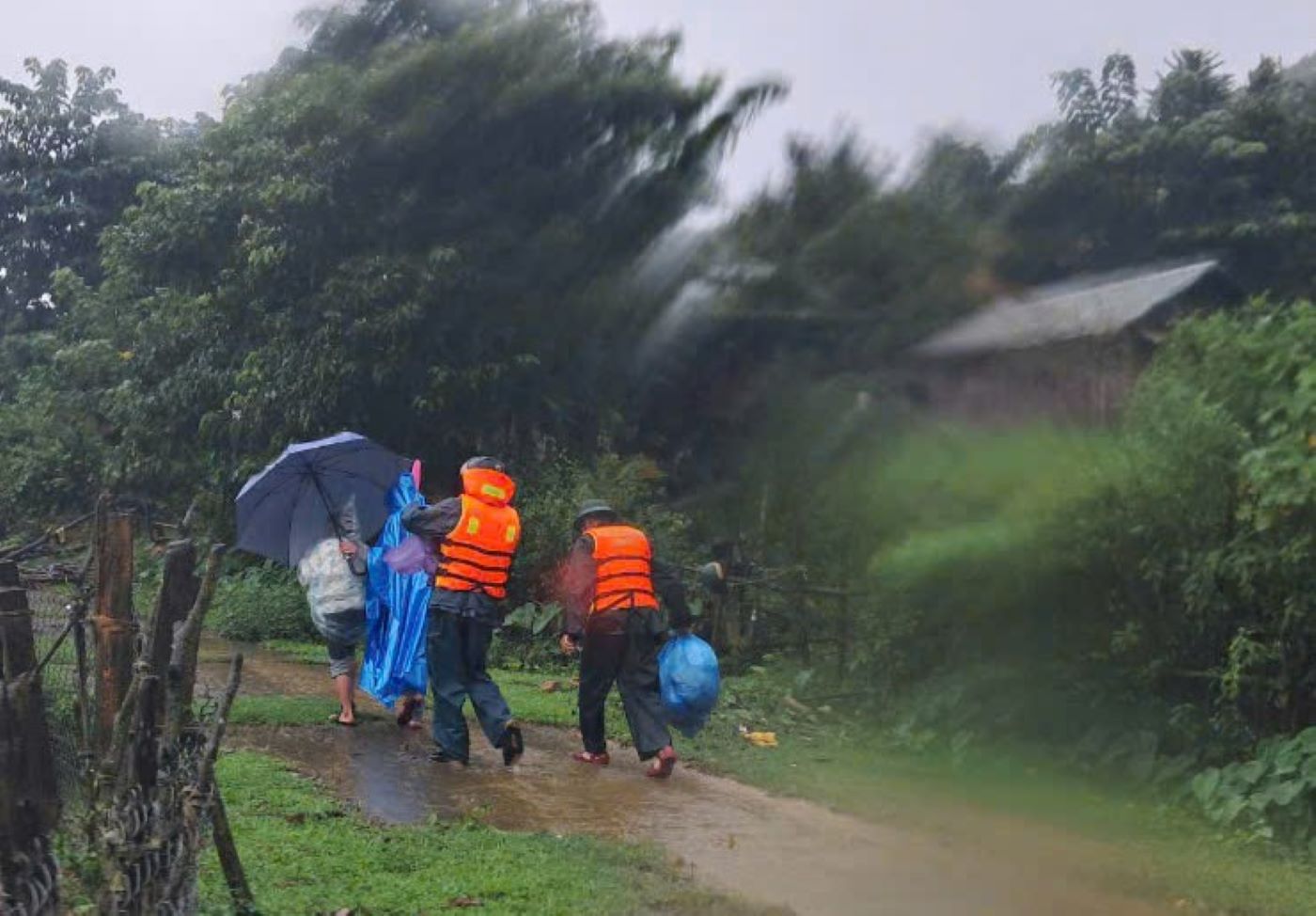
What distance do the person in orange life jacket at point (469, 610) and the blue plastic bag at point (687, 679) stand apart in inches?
33.6

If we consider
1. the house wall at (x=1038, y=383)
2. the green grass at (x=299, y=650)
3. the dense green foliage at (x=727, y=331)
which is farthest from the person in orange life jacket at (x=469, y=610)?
the green grass at (x=299, y=650)

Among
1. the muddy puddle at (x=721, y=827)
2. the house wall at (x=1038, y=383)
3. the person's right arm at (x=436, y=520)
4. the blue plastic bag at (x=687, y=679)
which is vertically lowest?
the muddy puddle at (x=721, y=827)

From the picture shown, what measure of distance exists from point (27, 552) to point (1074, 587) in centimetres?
534

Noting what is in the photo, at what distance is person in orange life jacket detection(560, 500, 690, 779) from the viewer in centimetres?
812

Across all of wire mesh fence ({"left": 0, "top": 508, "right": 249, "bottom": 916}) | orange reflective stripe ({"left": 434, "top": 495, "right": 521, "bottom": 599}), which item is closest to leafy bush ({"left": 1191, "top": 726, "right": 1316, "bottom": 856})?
orange reflective stripe ({"left": 434, "top": 495, "right": 521, "bottom": 599})

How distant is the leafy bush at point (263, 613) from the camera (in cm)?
1443

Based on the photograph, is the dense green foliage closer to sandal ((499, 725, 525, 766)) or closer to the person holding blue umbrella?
sandal ((499, 725, 525, 766))

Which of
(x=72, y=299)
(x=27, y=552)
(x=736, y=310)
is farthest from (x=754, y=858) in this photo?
(x=72, y=299)

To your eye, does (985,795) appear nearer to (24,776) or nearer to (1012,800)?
(1012,800)

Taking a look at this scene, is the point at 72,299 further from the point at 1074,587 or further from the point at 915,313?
the point at 1074,587

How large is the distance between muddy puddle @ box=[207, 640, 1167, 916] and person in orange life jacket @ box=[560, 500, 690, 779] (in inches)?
12.7

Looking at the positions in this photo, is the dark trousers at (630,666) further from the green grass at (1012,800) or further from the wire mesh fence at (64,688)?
the wire mesh fence at (64,688)

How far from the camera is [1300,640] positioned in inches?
283

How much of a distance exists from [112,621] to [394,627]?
181 inches
